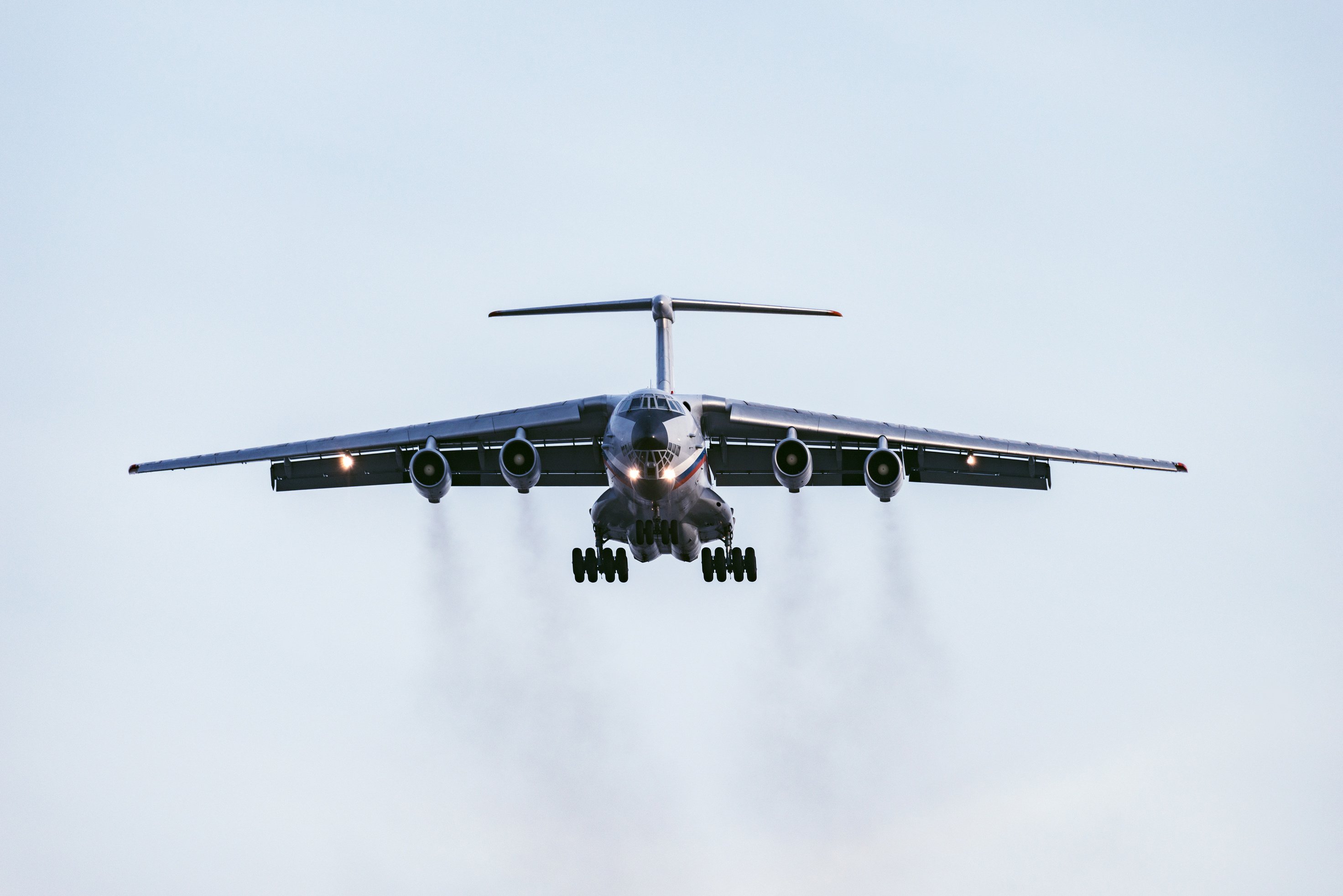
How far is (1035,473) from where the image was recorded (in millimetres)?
24938

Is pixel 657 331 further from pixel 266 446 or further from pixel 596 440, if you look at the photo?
pixel 266 446

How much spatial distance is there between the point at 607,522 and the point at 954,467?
19.9 ft

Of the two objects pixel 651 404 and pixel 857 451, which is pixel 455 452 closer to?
pixel 651 404

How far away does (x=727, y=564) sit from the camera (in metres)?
24.3

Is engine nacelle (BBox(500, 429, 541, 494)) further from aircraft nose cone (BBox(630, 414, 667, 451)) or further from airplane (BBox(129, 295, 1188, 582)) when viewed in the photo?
aircraft nose cone (BBox(630, 414, 667, 451))

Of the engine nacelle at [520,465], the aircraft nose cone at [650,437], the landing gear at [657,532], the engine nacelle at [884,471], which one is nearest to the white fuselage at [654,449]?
the aircraft nose cone at [650,437]

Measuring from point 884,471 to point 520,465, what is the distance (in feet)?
18.3

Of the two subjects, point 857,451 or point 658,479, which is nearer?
point 658,479

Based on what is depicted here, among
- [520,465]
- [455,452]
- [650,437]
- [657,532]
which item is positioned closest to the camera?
[650,437]

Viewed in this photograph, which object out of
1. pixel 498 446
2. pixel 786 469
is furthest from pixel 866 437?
pixel 498 446

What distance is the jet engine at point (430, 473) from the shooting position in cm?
2278

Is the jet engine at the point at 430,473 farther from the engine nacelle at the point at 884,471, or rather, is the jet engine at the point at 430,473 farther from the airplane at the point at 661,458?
the engine nacelle at the point at 884,471

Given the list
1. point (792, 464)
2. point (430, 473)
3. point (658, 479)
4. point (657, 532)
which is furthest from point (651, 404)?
point (430, 473)

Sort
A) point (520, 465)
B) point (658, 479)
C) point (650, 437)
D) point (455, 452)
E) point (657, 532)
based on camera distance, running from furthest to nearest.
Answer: point (455, 452) < point (657, 532) < point (520, 465) < point (658, 479) < point (650, 437)
